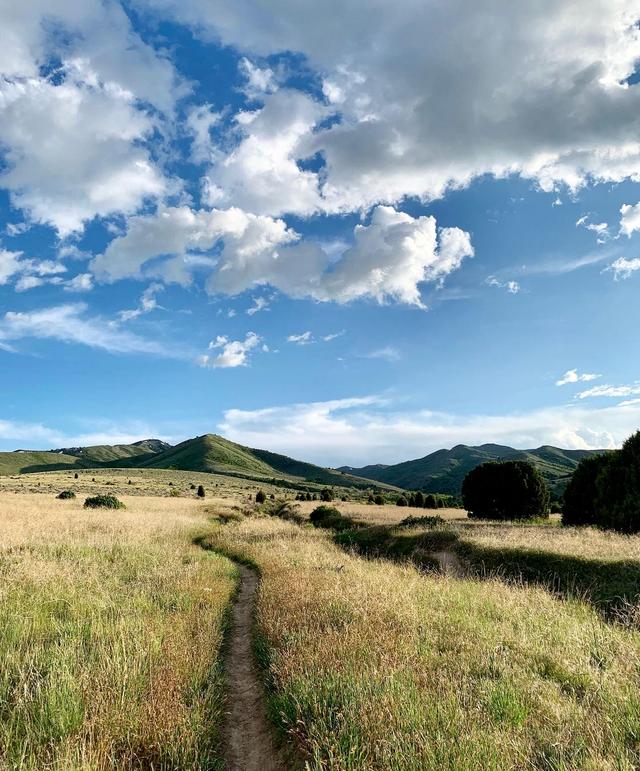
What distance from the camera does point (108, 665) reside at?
611cm

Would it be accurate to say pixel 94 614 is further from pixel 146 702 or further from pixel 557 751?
pixel 557 751

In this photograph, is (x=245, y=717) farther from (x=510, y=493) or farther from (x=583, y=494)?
(x=510, y=493)

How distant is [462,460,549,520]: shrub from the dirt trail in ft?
112

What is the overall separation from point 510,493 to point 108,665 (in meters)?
38.4

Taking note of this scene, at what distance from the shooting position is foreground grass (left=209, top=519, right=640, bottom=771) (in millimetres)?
4344

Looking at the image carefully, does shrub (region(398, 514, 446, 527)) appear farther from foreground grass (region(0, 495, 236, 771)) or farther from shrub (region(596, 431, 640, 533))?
foreground grass (region(0, 495, 236, 771))

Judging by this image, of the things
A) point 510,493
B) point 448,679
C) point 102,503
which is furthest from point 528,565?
point 102,503

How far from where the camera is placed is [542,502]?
38969 millimetres

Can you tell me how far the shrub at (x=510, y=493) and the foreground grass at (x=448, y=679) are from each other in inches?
1211

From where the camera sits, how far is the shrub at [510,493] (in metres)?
38.8

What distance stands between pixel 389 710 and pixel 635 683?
3.42 metres

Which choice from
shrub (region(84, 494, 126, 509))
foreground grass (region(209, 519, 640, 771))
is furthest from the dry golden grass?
shrub (region(84, 494, 126, 509))

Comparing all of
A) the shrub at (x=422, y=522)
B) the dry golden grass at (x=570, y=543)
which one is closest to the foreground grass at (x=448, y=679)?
the dry golden grass at (x=570, y=543)

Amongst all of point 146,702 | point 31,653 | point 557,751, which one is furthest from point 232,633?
point 557,751
